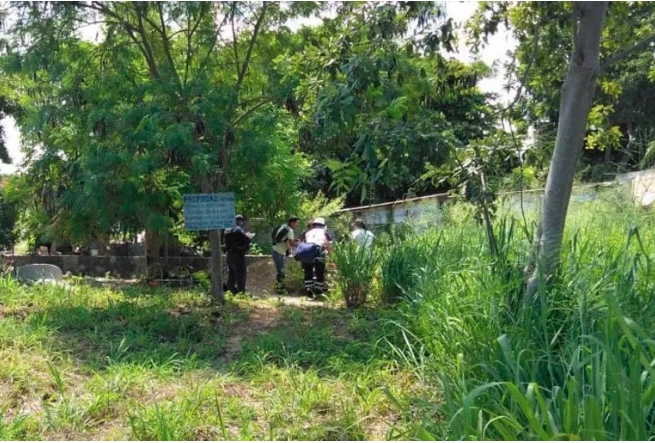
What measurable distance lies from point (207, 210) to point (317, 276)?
101 inches

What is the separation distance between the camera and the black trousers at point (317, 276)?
8.67m

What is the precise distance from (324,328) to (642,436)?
12.4ft

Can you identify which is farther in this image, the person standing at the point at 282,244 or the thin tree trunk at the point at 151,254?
the thin tree trunk at the point at 151,254

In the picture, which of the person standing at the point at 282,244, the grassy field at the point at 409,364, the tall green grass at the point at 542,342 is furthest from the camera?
the person standing at the point at 282,244

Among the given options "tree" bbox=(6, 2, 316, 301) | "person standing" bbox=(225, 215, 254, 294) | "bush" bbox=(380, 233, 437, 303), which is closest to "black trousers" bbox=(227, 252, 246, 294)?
"person standing" bbox=(225, 215, 254, 294)

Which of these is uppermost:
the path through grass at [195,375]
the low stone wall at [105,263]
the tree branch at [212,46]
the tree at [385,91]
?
the tree branch at [212,46]

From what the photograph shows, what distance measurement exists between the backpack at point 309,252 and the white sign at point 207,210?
6.57 feet

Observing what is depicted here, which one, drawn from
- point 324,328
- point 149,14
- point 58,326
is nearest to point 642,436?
point 324,328

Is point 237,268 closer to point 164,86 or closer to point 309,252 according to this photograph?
point 309,252

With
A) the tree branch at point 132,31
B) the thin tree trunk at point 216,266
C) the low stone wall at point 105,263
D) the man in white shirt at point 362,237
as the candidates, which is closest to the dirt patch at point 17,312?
the thin tree trunk at point 216,266

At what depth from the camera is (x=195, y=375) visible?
4082mm

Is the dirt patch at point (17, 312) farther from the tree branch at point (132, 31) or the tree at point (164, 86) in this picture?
the tree branch at point (132, 31)

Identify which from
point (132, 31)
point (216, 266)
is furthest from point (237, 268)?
point (132, 31)

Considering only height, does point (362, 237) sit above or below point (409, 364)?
above
